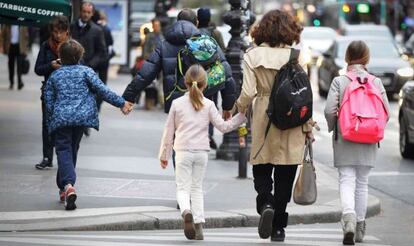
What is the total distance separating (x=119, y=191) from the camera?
13.4 m

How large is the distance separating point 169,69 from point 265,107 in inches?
78.4

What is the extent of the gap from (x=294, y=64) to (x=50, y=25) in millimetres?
4253

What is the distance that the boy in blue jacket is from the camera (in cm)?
1188

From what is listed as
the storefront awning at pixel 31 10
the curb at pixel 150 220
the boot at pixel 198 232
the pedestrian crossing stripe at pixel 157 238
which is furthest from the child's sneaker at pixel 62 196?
the storefront awning at pixel 31 10

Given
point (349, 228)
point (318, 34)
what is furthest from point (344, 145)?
point (318, 34)

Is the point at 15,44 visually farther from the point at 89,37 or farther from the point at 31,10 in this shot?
the point at 31,10

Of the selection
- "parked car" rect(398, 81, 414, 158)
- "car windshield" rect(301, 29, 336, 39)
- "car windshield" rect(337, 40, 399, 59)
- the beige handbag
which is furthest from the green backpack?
"car windshield" rect(301, 29, 336, 39)

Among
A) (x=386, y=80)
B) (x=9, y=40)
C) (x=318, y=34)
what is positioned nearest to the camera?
(x=9, y=40)

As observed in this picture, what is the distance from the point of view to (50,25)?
13.8 m

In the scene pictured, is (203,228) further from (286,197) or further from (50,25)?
(50,25)

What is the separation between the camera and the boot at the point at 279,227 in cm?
1057

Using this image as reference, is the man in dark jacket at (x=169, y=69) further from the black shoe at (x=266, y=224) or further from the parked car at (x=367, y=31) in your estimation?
the parked car at (x=367, y=31)

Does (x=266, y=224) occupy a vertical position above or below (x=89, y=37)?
below

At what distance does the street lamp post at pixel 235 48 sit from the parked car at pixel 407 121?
9.94 ft
